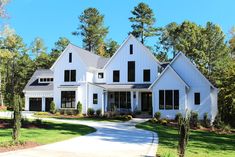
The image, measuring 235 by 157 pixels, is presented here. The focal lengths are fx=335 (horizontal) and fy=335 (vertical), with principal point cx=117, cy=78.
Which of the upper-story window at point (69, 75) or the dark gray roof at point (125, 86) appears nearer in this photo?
the dark gray roof at point (125, 86)

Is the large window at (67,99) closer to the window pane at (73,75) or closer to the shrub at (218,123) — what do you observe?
the window pane at (73,75)

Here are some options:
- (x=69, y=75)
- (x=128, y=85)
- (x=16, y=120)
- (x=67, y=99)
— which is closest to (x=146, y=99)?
(x=128, y=85)

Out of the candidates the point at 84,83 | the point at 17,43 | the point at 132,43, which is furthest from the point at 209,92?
the point at 17,43

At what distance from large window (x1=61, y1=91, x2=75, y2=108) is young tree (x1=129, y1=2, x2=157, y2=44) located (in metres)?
26.1

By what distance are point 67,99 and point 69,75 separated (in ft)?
10.1

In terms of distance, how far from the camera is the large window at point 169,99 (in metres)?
35.7

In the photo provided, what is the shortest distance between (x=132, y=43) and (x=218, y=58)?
17591 millimetres

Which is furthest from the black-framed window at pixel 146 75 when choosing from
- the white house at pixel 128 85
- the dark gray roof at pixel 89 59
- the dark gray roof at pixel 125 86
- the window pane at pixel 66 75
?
the window pane at pixel 66 75

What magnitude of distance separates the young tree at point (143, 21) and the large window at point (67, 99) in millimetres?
26132

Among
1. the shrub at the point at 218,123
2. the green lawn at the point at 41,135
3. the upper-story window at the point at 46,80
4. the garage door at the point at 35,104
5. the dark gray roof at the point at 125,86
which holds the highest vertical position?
the upper-story window at the point at 46,80

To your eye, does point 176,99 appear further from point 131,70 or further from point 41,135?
point 41,135

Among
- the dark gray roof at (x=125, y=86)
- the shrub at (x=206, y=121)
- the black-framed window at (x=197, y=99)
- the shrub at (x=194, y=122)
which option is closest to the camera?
the shrub at (x=194, y=122)

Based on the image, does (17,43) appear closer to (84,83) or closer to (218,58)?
(84,83)

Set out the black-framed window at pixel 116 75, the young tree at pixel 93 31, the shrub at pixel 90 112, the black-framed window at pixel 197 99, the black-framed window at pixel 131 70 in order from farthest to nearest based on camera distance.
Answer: the young tree at pixel 93 31
the black-framed window at pixel 116 75
the black-framed window at pixel 131 70
the shrub at pixel 90 112
the black-framed window at pixel 197 99
